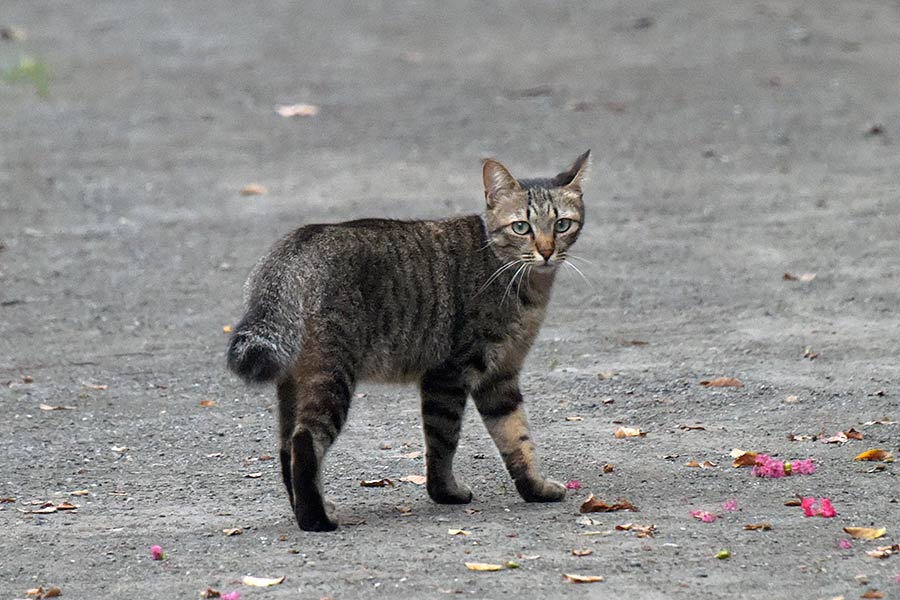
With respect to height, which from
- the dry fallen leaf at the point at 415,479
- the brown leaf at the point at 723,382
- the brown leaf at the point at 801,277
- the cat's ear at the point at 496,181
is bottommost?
the dry fallen leaf at the point at 415,479

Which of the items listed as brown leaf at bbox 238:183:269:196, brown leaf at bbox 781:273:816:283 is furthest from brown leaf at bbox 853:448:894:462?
brown leaf at bbox 238:183:269:196

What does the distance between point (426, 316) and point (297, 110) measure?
8.92 meters

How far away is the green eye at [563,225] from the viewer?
6.46 metres

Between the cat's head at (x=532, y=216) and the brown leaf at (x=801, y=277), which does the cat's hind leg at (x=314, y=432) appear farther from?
the brown leaf at (x=801, y=277)

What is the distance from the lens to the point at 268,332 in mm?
5715

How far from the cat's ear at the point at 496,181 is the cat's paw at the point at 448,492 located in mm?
1269

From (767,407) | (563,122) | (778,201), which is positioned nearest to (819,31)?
(563,122)

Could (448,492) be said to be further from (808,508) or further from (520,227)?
(808,508)

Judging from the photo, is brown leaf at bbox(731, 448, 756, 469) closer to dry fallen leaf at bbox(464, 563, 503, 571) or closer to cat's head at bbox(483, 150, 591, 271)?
cat's head at bbox(483, 150, 591, 271)

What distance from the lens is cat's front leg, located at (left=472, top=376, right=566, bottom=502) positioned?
20.8 ft

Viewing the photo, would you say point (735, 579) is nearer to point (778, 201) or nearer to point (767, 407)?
point (767, 407)

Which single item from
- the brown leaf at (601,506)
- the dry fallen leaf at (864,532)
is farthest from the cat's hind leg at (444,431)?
the dry fallen leaf at (864,532)

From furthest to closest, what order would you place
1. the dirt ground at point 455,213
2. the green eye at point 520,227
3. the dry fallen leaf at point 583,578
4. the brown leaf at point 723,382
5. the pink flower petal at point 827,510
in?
the brown leaf at point 723,382 → the green eye at point 520,227 → the pink flower petal at point 827,510 → the dirt ground at point 455,213 → the dry fallen leaf at point 583,578

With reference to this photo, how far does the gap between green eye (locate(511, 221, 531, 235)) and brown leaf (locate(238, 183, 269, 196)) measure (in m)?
6.35
